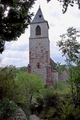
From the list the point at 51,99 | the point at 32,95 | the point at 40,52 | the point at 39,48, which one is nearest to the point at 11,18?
the point at 51,99

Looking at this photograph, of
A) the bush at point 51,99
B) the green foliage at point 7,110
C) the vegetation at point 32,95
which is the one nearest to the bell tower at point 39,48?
the vegetation at point 32,95

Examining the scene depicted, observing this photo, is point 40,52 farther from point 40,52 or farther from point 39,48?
point 39,48

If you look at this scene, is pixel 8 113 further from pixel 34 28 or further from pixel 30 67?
pixel 34 28

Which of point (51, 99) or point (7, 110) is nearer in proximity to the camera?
point (7, 110)

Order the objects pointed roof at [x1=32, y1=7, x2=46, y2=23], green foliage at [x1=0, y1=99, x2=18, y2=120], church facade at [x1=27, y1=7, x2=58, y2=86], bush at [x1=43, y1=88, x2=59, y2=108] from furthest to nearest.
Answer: pointed roof at [x1=32, y1=7, x2=46, y2=23]
church facade at [x1=27, y1=7, x2=58, y2=86]
bush at [x1=43, y1=88, x2=59, y2=108]
green foliage at [x1=0, y1=99, x2=18, y2=120]

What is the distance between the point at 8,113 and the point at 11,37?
3.10 metres

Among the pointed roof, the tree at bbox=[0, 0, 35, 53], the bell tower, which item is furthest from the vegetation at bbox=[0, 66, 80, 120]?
the pointed roof

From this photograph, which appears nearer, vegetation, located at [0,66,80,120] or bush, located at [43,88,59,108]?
vegetation, located at [0,66,80,120]

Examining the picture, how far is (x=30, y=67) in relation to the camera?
17.9m

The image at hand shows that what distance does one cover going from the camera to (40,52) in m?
17.9

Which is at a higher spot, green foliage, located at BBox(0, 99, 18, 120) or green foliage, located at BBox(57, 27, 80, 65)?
green foliage, located at BBox(57, 27, 80, 65)

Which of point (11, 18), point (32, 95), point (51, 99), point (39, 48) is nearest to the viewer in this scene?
point (11, 18)

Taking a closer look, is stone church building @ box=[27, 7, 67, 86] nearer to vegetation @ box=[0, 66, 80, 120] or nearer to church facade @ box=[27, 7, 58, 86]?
church facade @ box=[27, 7, 58, 86]

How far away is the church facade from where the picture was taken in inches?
683
